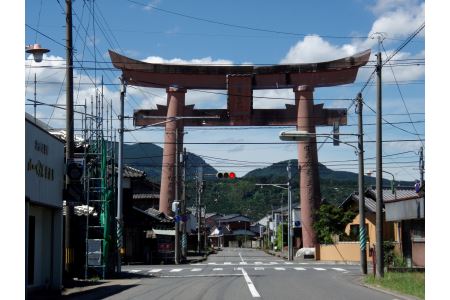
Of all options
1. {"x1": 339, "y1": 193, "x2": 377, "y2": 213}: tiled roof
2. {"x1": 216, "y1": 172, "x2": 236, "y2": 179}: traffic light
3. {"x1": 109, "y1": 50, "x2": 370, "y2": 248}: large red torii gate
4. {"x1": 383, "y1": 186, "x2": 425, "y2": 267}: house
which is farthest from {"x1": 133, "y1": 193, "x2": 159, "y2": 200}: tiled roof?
{"x1": 383, "y1": 186, "x2": 425, "y2": 267}: house

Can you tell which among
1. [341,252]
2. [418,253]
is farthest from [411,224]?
[341,252]

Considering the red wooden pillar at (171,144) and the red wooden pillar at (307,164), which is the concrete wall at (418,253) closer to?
the red wooden pillar at (307,164)

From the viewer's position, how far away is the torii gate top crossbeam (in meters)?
50.7

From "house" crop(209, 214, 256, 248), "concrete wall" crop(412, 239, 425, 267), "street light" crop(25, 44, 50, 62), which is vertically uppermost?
"street light" crop(25, 44, 50, 62)

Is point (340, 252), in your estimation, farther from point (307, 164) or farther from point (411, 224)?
point (411, 224)

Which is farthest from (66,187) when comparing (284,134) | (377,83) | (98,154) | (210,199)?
(210,199)

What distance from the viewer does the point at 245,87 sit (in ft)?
167

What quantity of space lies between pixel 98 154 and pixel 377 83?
12.5 m

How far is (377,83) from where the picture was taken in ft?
96.9

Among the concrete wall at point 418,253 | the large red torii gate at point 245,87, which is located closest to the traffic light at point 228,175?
the large red torii gate at point 245,87

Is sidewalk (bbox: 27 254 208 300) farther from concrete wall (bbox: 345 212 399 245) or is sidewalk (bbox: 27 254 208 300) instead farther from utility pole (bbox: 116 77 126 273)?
concrete wall (bbox: 345 212 399 245)

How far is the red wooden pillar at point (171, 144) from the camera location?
53250 millimetres

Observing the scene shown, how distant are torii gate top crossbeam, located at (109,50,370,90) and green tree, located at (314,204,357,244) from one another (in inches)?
438

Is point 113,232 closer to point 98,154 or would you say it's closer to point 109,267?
point 109,267
